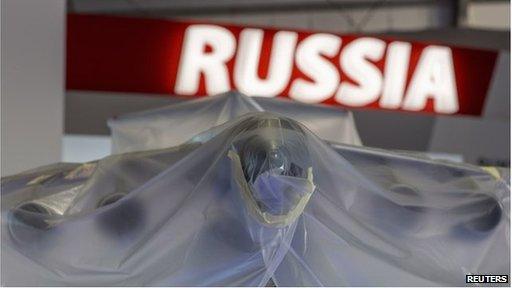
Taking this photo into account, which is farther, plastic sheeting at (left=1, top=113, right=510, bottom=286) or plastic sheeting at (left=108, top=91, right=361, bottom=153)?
plastic sheeting at (left=108, top=91, right=361, bottom=153)

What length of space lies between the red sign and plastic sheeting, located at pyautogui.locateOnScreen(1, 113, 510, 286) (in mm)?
2826

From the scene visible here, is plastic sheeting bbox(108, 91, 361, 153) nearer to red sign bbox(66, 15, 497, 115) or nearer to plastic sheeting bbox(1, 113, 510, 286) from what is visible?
plastic sheeting bbox(1, 113, 510, 286)

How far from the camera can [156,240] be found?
1.37 meters

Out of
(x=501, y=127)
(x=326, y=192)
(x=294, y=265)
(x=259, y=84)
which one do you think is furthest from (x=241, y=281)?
(x=501, y=127)

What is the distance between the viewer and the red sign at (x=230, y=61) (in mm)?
4293

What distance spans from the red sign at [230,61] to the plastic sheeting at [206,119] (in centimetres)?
183

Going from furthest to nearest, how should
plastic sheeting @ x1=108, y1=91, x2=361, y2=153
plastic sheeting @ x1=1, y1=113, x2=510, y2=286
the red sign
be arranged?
the red sign → plastic sheeting @ x1=108, y1=91, x2=361, y2=153 → plastic sheeting @ x1=1, y1=113, x2=510, y2=286

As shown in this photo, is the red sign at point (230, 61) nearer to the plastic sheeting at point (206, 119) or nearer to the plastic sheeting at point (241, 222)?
the plastic sheeting at point (206, 119)

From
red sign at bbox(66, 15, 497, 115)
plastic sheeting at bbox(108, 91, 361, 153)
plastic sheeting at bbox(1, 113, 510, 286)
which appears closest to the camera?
plastic sheeting at bbox(1, 113, 510, 286)

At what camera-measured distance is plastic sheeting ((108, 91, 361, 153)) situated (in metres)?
2.30

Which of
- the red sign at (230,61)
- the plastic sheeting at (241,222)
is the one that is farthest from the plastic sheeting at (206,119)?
the red sign at (230,61)

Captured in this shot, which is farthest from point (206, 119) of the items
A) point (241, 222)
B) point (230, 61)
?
point (230, 61)

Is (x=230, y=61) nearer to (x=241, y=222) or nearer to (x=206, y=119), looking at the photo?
(x=206, y=119)

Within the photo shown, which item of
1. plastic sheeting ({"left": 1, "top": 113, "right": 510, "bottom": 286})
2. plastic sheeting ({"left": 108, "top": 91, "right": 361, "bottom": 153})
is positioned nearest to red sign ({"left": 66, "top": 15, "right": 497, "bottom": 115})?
plastic sheeting ({"left": 108, "top": 91, "right": 361, "bottom": 153})
